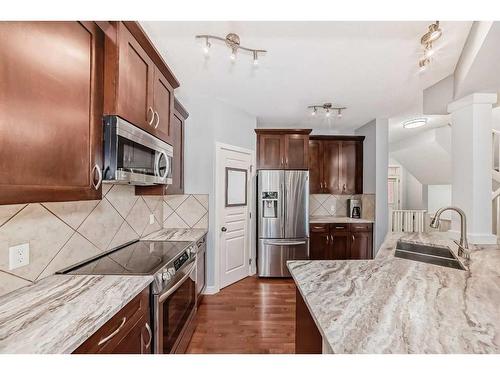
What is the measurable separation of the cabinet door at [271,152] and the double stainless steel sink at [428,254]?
2174 millimetres

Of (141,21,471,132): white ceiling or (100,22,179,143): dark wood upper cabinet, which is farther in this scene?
(141,21,471,132): white ceiling

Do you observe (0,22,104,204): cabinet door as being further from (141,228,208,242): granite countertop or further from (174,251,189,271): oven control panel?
(141,228,208,242): granite countertop

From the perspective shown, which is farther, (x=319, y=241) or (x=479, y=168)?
(x=319, y=241)

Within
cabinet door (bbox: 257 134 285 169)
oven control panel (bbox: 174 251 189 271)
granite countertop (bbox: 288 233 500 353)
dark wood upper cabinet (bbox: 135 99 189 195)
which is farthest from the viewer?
cabinet door (bbox: 257 134 285 169)

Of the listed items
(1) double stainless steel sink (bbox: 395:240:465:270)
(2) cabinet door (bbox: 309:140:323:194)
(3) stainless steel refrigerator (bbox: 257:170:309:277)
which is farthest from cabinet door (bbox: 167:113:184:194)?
(2) cabinet door (bbox: 309:140:323:194)

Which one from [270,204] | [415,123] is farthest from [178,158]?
[415,123]

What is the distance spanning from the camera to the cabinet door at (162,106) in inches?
Answer: 72.4

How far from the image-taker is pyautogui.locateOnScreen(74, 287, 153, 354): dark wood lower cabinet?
3.02ft

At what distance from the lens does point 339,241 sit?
4.10 m

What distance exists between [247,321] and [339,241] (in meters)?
2.24

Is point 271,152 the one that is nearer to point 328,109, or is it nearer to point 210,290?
point 328,109

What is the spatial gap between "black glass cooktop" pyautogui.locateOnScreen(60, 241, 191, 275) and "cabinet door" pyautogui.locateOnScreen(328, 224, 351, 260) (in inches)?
106

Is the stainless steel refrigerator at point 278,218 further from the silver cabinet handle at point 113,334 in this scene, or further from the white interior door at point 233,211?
the silver cabinet handle at point 113,334
